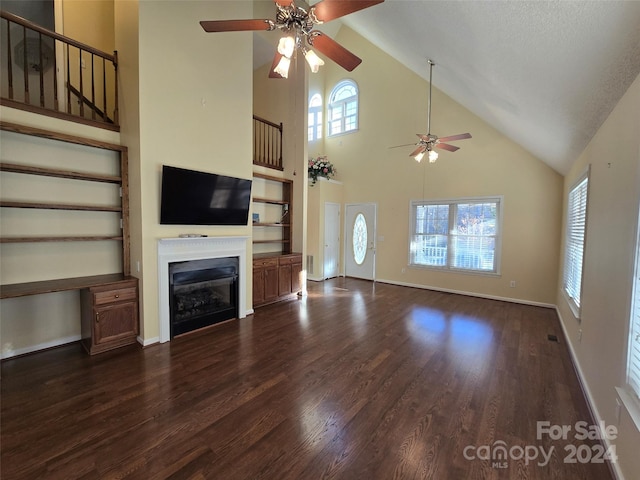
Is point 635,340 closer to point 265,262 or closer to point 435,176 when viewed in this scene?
point 265,262

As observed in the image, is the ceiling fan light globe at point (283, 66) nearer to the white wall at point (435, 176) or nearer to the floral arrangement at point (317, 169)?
the floral arrangement at point (317, 169)

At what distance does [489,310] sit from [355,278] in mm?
3340

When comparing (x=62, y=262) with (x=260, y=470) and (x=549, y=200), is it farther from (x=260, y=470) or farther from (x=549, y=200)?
(x=549, y=200)

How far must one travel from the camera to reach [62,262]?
A: 129 inches

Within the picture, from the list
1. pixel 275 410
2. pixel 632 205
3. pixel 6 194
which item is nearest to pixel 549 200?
pixel 632 205

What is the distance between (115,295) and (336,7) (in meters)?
3.61

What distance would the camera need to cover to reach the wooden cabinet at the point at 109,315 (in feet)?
10.2

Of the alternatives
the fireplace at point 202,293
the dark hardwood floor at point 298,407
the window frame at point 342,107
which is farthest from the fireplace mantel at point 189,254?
the window frame at point 342,107

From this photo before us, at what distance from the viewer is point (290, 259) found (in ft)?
17.8

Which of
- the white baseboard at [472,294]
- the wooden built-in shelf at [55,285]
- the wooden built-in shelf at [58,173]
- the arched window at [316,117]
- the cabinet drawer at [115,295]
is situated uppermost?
the arched window at [316,117]

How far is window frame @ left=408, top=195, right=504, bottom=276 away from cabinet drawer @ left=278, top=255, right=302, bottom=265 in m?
2.79

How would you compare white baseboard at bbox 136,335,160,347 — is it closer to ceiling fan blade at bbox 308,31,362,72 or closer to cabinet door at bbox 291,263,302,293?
cabinet door at bbox 291,263,302,293

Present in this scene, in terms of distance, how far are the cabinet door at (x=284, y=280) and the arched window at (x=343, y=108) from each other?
443 cm

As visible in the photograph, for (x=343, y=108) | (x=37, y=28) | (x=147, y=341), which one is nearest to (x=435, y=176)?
(x=343, y=108)
